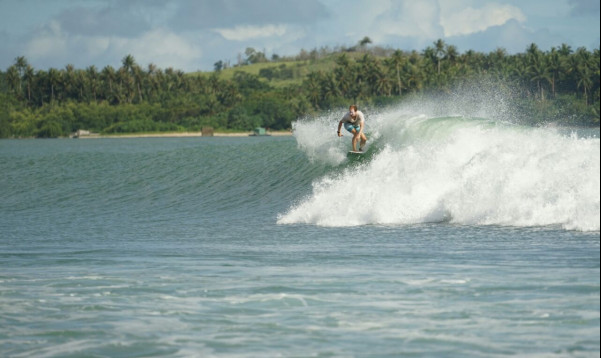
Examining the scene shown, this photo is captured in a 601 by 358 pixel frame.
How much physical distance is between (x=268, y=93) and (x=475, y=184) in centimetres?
15942

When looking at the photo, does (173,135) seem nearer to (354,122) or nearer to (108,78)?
(108,78)

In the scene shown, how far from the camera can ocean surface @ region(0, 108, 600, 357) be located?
8.83 metres

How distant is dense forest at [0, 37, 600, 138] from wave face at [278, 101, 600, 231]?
109m

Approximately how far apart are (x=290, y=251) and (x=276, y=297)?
4063 millimetres

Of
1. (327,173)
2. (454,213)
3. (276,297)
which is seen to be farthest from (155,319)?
(327,173)

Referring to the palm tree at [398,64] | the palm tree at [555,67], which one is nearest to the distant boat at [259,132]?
the palm tree at [398,64]

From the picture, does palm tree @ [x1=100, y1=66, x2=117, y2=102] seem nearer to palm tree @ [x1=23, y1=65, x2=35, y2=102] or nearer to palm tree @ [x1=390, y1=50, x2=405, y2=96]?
palm tree @ [x1=23, y1=65, x2=35, y2=102]

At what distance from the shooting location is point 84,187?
3431cm

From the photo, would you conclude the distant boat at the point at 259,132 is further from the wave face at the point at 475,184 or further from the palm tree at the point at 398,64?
the wave face at the point at 475,184

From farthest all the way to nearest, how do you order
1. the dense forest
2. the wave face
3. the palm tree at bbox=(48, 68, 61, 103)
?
the palm tree at bbox=(48, 68, 61, 103) → the dense forest → the wave face

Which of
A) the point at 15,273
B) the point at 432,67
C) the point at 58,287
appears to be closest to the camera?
the point at 58,287

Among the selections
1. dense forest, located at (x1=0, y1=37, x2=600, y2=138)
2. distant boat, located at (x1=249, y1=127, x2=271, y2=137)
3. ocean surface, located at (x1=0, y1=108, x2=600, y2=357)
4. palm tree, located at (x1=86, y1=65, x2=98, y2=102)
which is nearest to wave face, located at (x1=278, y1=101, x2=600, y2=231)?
ocean surface, located at (x1=0, y1=108, x2=600, y2=357)

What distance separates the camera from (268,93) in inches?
6978

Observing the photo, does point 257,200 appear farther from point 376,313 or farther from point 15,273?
point 376,313
